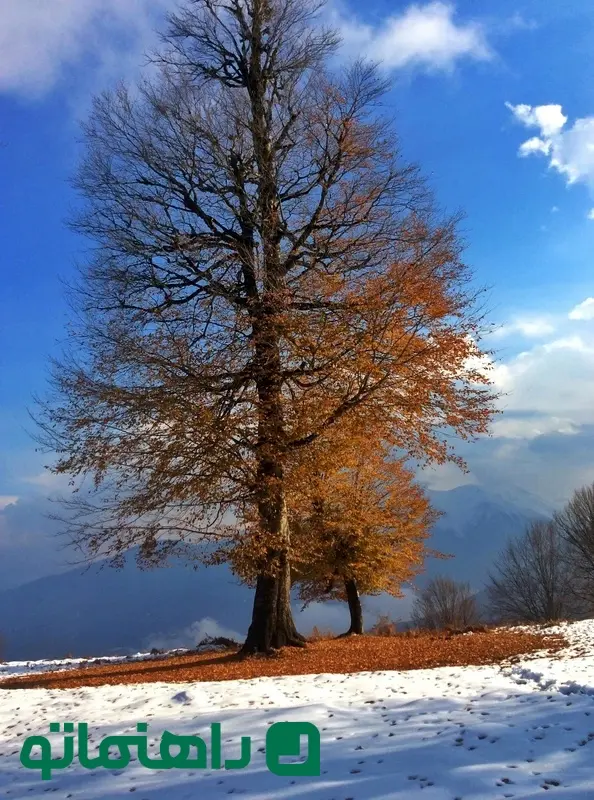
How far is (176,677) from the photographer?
12.3 meters

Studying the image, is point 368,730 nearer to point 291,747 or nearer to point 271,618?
point 291,747

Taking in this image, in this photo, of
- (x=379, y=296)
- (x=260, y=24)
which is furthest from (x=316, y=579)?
(x=260, y=24)

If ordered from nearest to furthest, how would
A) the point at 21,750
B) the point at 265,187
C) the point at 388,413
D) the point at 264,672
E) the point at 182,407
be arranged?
the point at 21,750, the point at 264,672, the point at 182,407, the point at 388,413, the point at 265,187

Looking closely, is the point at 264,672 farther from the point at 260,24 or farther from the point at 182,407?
the point at 260,24

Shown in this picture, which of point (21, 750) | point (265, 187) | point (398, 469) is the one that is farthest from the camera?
point (398, 469)

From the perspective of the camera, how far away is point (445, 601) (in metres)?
52.2

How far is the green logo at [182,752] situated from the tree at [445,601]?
45422mm

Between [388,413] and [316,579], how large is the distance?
1692cm

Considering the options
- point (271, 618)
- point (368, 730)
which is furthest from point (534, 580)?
point (368, 730)

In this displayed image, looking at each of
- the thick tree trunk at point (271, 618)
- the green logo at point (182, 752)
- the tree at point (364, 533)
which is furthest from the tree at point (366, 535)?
the green logo at point (182, 752)

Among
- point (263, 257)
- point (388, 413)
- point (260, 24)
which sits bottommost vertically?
point (388, 413)

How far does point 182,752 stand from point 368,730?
1.88m

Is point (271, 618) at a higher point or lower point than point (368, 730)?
higher

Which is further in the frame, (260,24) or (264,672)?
(260,24)
